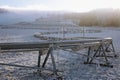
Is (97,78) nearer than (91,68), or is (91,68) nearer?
(97,78)

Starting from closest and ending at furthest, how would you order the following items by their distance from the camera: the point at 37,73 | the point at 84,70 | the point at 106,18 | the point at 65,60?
the point at 37,73, the point at 84,70, the point at 65,60, the point at 106,18

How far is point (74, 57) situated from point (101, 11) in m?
34.5

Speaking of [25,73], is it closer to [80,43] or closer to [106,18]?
[80,43]

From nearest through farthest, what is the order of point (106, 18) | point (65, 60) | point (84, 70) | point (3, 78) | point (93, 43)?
point (3, 78) < point (84, 70) < point (93, 43) < point (65, 60) < point (106, 18)

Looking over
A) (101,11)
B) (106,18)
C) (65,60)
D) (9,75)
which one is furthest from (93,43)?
(101,11)

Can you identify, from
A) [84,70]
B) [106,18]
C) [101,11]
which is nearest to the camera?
[84,70]

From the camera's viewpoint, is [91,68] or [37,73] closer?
[37,73]

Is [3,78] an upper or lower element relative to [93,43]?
lower

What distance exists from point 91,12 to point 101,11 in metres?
1.93

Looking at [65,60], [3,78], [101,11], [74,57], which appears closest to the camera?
[3,78]

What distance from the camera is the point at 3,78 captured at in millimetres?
7043

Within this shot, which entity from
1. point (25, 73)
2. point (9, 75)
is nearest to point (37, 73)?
point (25, 73)

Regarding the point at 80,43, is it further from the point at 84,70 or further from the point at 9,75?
the point at 9,75

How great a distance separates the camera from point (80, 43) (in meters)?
8.45
